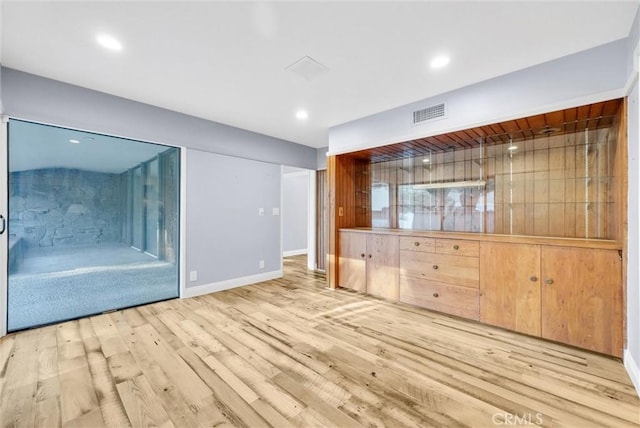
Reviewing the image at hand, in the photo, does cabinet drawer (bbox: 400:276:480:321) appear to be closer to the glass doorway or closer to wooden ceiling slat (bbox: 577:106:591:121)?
wooden ceiling slat (bbox: 577:106:591:121)

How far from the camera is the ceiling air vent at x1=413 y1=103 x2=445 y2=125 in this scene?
316cm

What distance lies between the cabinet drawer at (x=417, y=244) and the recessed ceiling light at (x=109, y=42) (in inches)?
141

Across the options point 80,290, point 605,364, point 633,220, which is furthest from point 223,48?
point 605,364

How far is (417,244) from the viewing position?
3.53 meters

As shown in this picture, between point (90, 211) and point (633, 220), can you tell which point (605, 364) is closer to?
point (633, 220)

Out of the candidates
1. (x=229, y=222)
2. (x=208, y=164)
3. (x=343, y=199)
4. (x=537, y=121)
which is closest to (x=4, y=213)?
(x=208, y=164)

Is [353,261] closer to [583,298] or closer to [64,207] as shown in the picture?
[583,298]

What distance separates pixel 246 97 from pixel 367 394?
323cm

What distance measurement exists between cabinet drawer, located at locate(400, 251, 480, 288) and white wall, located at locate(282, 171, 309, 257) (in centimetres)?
451

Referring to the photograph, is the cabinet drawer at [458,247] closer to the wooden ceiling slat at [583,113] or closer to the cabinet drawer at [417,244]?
the cabinet drawer at [417,244]

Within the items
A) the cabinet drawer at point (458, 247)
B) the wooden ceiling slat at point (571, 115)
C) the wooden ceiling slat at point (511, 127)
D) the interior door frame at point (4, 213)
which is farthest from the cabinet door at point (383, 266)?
the interior door frame at point (4, 213)

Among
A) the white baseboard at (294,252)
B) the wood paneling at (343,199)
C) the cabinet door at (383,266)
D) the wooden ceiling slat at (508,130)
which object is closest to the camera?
the wooden ceiling slat at (508,130)

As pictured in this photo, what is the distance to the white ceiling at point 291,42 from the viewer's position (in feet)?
6.15

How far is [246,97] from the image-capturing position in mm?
3291
